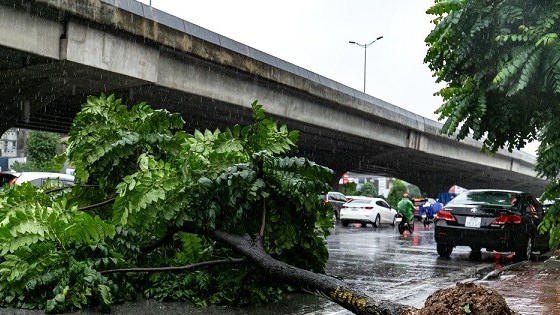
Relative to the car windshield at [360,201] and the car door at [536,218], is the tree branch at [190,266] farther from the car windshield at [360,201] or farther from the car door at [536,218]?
the car windshield at [360,201]

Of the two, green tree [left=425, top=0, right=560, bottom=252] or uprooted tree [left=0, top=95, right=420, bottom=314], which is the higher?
green tree [left=425, top=0, right=560, bottom=252]

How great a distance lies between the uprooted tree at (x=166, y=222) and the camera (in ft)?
25.9

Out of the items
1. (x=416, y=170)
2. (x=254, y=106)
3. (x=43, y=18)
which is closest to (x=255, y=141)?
(x=254, y=106)

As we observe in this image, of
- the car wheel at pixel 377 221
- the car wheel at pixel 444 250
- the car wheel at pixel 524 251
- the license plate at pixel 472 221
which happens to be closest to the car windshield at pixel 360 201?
the car wheel at pixel 377 221

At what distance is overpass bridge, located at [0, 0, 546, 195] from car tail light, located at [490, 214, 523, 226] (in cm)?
993

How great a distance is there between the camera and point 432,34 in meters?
7.02

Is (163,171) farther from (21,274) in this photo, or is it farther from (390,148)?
(390,148)

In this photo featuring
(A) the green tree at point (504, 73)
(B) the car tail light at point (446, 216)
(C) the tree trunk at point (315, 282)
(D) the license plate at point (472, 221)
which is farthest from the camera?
(B) the car tail light at point (446, 216)

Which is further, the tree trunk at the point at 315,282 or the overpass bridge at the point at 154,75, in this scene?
the overpass bridge at the point at 154,75

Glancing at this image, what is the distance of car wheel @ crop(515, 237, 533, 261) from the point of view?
16047 mm

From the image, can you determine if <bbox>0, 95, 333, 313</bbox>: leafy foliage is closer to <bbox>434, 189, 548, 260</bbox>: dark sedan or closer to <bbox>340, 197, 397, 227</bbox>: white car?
<bbox>434, 189, 548, 260</bbox>: dark sedan

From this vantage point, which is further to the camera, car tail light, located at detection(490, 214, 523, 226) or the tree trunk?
car tail light, located at detection(490, 214, 523, 226)

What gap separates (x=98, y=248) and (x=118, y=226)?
19.2 inches

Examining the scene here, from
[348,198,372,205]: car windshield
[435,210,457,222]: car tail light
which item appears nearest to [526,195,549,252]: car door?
[435,210,457,222]: car tail light
